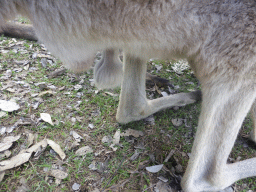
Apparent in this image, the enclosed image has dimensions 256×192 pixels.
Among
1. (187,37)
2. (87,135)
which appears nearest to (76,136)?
(87,135)

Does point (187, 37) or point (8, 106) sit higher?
point (187, 37)

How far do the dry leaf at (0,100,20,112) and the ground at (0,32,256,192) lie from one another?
0.13ft

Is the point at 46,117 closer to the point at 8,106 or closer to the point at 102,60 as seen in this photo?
the point at 8,106

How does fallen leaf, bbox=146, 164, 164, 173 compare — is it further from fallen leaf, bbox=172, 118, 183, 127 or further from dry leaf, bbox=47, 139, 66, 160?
dry leaf, bbox=47, 139, 66, 160

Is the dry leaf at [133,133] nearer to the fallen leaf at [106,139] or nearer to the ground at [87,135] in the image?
the ground at [87,135]

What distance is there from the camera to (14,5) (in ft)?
3.23

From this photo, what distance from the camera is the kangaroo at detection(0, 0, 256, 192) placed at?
1029 mm

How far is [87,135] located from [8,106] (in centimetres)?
80

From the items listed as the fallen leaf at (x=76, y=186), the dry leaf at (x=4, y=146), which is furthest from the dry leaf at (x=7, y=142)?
the fallen leaf at (x=76, y=186)

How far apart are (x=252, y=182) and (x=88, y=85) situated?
179 cm

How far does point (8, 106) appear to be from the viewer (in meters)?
2.04

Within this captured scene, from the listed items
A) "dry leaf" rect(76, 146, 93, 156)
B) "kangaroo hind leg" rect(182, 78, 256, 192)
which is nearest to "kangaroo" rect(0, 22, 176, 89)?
"dry leaf" rect(76, 146, 93, 156)

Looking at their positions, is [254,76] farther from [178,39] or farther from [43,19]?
[43,19]

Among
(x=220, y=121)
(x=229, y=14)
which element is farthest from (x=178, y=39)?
(x=220, y=121)
